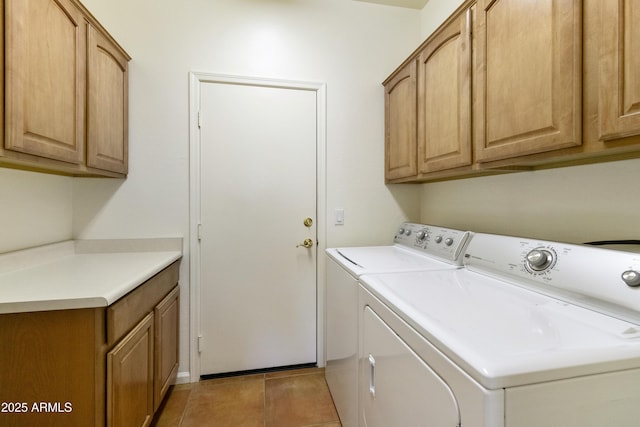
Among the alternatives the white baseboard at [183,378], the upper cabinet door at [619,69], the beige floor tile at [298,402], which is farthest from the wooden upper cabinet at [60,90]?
the upper cabinet door at [619,69]

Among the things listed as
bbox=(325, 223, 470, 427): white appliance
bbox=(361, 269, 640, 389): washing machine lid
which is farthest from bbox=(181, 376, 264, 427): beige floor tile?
bbox=(361, 269, 640, 389): washing machine lid

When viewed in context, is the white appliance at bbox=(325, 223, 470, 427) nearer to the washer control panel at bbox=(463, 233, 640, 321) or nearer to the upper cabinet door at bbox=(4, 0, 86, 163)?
the washer control panel at bbox=(463, 233, 640, 321)

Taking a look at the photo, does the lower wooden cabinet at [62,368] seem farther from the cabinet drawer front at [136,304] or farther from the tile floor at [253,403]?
the tile floor at [253,403]

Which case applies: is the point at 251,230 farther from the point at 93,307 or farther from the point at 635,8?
the point at 635,8

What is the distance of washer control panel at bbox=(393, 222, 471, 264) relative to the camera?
54.6 inches

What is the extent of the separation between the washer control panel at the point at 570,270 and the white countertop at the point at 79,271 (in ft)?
4.89

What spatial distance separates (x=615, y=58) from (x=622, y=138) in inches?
8.5

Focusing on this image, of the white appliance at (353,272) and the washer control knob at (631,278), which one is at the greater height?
the washer control knob at (631,278)

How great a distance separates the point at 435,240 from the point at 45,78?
6.52 ft

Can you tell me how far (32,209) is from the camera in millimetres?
1490

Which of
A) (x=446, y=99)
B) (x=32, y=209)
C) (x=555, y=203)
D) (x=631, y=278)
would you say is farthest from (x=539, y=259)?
(x=32, y=209)

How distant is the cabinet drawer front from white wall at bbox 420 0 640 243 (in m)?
1.81

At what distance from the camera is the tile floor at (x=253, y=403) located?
157 centimetres

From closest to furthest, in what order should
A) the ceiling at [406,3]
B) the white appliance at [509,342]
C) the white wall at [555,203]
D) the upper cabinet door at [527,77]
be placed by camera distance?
the white appliance at [509,342] → the upper cabinet door at [527,77] → the white wall at [555,203] → the ceiling at [406,3]
